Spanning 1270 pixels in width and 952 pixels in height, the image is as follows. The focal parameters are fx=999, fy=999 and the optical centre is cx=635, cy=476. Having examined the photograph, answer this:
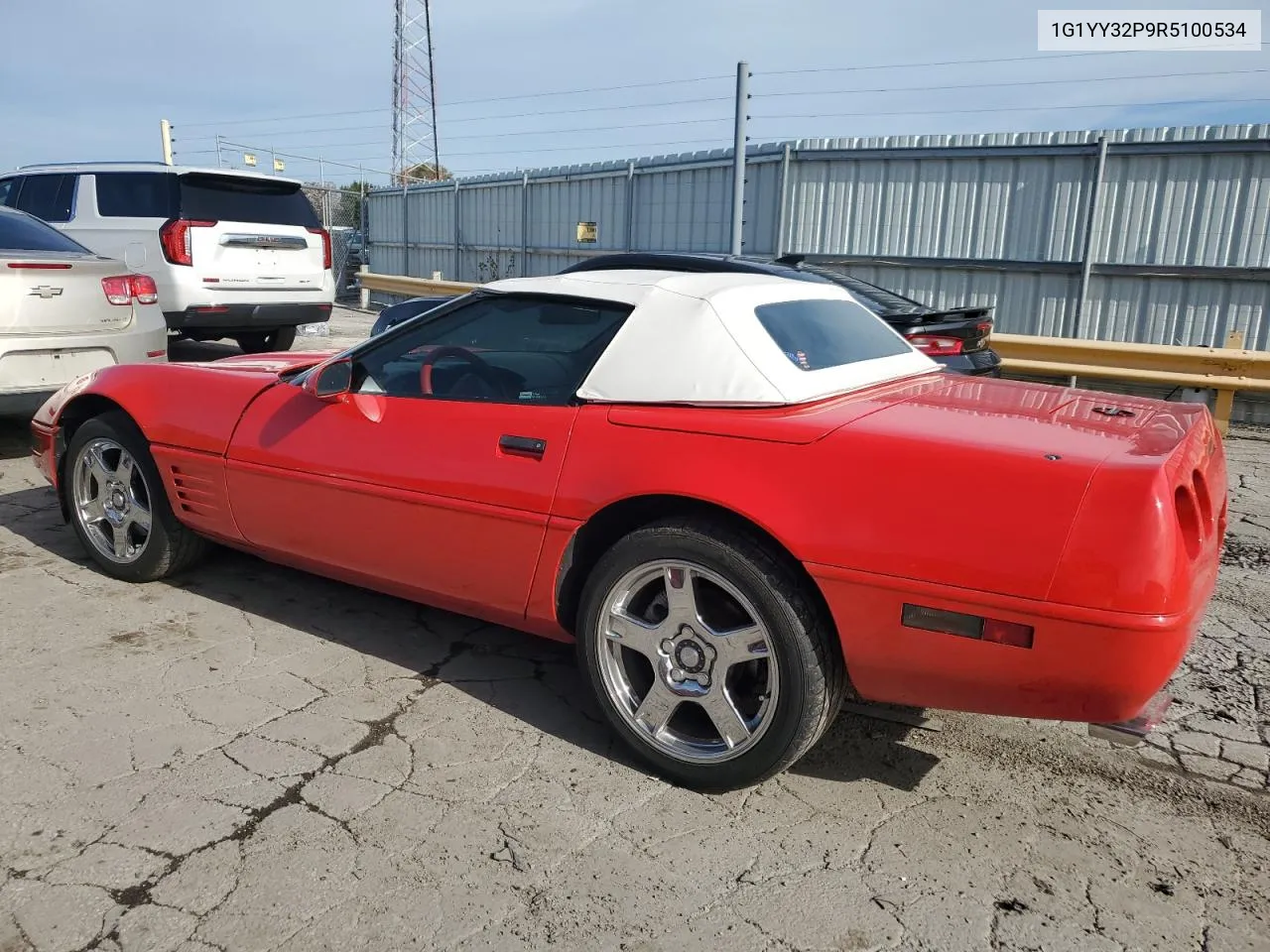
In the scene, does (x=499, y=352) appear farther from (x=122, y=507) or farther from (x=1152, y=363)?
(x=1152, y=363)

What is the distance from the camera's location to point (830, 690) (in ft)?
8.67

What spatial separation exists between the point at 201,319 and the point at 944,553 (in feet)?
27.3

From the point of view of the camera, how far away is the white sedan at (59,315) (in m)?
5.86

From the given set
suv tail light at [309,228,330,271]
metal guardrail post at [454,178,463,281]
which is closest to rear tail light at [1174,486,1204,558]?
suv tail light at [309,228,330,271]

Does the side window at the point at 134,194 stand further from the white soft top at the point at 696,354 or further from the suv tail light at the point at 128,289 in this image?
the white soft top at the point at 696,354

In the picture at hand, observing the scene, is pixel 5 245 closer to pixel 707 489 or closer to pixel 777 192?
pixel 707 489

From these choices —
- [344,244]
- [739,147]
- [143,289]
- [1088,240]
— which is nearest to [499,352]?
[143,289]

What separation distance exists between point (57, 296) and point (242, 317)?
3.29 meters

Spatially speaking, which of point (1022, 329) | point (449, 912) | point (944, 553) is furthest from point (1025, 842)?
point (1022, 329)

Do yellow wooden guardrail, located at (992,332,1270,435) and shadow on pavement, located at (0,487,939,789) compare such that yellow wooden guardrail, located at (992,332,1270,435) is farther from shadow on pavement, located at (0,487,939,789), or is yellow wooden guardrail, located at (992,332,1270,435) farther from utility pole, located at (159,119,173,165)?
utility pole, located at (159,119,173,165)

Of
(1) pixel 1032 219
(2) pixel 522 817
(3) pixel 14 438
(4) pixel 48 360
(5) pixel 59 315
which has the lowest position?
(2) pixel 522 817

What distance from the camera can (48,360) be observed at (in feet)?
19.7

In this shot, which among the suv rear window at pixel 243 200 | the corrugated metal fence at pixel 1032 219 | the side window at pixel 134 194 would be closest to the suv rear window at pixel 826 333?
the suv rear window at pixel 243 200

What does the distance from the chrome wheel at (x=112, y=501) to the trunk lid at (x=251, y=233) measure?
520cm
